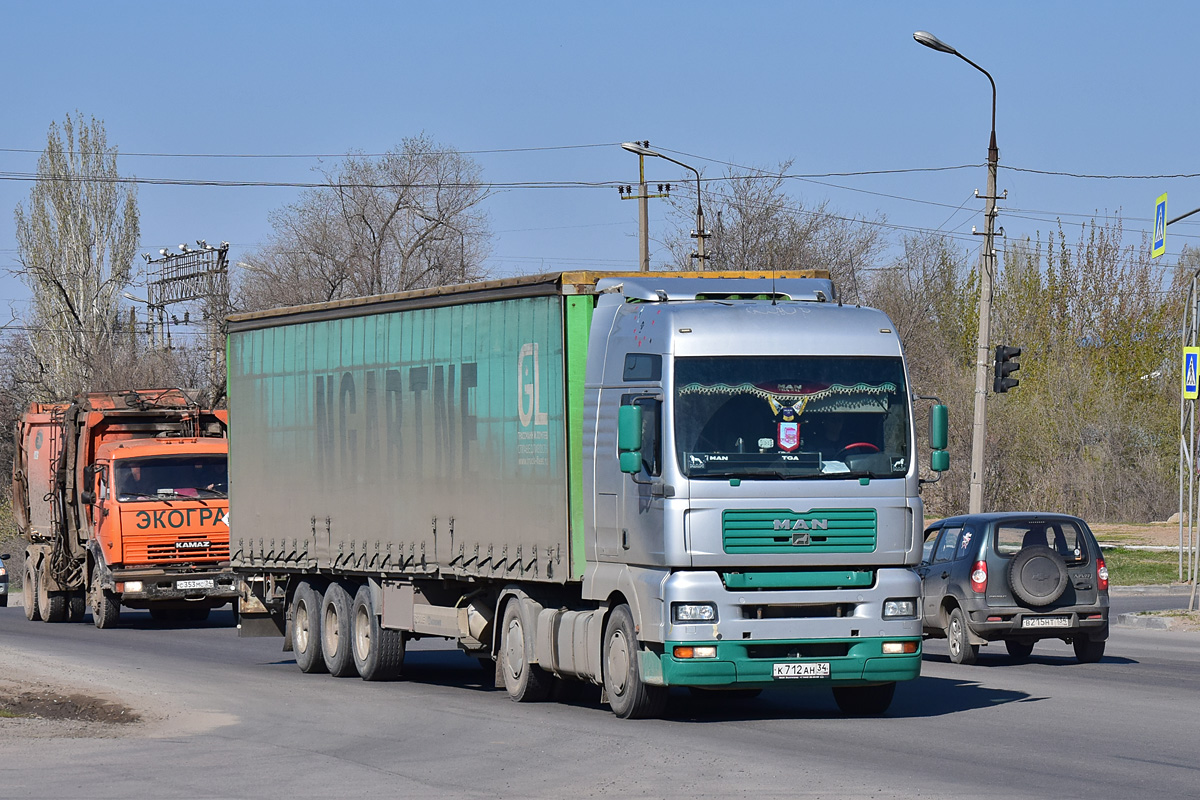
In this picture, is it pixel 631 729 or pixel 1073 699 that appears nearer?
pixel 631 729

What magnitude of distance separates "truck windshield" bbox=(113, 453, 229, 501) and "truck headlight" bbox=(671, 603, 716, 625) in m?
15.3

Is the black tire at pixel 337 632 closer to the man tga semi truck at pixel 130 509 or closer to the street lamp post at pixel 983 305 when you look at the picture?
the man tga semi truck at pixel 130 509

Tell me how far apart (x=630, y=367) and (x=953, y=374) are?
50.9m

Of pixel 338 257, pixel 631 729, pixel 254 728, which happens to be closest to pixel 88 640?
pixel 254 728

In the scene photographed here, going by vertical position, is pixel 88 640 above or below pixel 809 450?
below

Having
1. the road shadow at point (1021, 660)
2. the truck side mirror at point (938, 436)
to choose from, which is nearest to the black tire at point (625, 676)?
the truck side mirror at point (938, 436)

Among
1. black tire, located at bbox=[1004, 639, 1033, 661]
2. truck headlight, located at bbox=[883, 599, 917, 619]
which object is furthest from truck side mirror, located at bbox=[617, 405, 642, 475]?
black tire, located at bbox=[1004, 639, 1033, 661]

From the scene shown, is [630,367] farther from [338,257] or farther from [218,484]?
[338,257]

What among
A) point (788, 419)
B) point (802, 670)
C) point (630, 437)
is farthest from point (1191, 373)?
point (630, 437)

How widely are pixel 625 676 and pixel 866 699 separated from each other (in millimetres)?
2044

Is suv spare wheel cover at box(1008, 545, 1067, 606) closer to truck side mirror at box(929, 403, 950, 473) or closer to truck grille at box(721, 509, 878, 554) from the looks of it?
truck side mirror at box(929, 403, 950, 473)

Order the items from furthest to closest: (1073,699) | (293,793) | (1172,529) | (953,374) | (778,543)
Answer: (953,374)
(1172,529)
(1073,699)
(778,543)
(293,793)

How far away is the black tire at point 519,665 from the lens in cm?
1471

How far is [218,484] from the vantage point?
2689 centimetres
